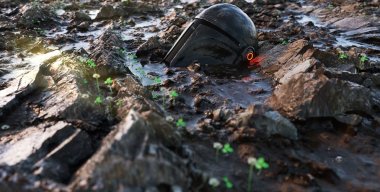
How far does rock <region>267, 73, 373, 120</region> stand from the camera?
20.1 feet

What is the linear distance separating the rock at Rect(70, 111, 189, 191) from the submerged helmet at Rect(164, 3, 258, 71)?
4848mm

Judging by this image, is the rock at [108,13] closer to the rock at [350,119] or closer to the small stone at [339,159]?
the rock at [350,119]

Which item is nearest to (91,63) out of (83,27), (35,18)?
(83,27)

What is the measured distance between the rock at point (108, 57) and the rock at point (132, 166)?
13.9 ft

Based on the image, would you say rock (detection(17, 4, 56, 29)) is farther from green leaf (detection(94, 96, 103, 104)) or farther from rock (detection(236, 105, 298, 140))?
rock (detection(236, 105, 298, 140))

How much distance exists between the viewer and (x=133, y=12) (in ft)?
48.4

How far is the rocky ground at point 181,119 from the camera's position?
13.3 ft

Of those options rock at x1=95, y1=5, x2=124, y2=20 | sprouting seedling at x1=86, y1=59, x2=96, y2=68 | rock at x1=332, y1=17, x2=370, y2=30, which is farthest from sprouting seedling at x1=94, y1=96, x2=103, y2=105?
rock at x1=332, y1=17, x2=370, y2=30

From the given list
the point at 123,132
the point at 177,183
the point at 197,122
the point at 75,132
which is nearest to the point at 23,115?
the point at 75,132

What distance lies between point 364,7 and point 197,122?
32.7ft

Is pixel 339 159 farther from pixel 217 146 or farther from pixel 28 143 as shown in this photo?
pixel 28 143

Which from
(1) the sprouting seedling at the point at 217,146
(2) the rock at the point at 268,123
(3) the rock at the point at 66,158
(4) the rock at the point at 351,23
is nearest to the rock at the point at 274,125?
(2) the rock at the point at 268,123

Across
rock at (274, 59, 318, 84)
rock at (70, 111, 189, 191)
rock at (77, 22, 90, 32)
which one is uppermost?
rock at (70, 111, 189, 191)

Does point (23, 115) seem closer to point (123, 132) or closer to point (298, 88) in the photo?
point (123, 132)
